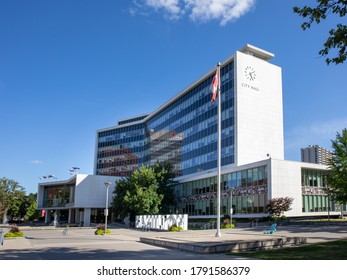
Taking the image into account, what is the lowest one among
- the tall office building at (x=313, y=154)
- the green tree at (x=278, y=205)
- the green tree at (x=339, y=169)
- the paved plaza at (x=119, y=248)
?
the paved plaza at (x=119, y=248)

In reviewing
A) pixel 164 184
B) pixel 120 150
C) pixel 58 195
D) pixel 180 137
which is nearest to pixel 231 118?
pixel 164 184

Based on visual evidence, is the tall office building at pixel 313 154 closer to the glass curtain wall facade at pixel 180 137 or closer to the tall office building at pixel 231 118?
the tall office building at pixel 231 118

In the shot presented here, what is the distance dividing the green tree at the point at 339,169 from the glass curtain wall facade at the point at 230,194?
8.25m

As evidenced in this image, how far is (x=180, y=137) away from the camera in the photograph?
80312 mm

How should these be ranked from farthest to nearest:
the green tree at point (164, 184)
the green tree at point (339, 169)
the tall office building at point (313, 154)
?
the tall office building at point (313, 154) → the green tree at point (164, 184) → the green tree at point (339, 169)

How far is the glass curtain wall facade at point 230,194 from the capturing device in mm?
48125

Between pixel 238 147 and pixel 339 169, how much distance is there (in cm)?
2101

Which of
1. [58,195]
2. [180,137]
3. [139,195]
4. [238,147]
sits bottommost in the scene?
[58,195]

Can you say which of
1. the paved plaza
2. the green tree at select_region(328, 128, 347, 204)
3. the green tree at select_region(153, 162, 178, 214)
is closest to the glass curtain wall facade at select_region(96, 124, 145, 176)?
the green tree at select_region(153, 162, 178, 214)

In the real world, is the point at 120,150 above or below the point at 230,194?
above

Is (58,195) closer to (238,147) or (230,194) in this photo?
(238,147)

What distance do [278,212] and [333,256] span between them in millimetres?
29585

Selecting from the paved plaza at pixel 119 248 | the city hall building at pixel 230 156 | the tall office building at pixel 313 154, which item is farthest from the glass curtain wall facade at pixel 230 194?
the tall office building at pixel 313 154

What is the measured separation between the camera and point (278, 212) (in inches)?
1687
